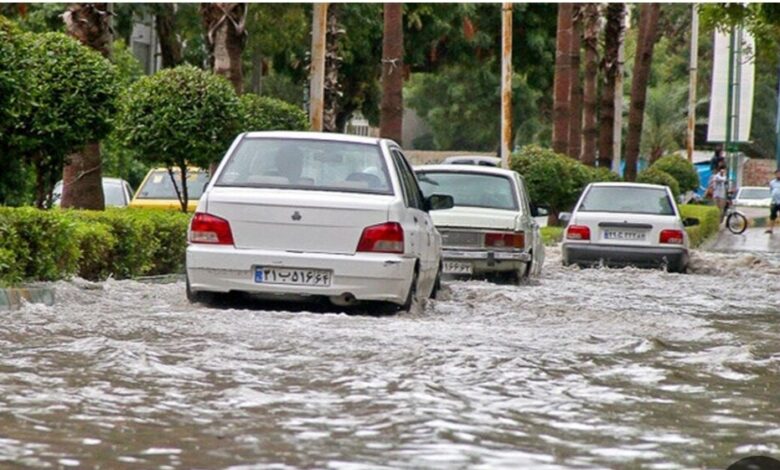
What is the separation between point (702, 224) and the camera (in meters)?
39.8

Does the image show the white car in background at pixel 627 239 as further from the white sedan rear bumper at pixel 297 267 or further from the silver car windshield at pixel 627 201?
the white sedan rear bumper at pixel 297 267

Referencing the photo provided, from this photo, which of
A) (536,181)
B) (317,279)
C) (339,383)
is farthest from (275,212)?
(536,181)

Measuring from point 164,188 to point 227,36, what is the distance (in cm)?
293

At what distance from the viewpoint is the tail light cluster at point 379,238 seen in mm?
12727

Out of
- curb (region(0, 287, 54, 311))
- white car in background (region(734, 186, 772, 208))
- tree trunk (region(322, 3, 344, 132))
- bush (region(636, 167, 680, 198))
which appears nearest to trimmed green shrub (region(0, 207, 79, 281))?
curb (region(0, 287, 54, 311))

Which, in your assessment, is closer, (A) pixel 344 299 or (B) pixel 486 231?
(A) pixel 344 299

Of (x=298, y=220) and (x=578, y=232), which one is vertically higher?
(x=298, y=220)

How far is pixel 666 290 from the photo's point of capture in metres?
20.2

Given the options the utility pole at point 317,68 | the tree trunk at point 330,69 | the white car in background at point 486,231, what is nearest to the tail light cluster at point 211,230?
the white car in background at point 486,231

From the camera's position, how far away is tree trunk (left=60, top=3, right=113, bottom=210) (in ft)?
69.3

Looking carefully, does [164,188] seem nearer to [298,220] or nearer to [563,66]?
[298,220]

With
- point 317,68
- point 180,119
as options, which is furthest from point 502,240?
point 317,68

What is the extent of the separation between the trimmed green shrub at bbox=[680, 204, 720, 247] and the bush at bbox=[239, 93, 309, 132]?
1236 centimetres

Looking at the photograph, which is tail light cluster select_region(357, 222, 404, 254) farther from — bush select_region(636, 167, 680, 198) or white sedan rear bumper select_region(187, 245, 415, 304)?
bush select_region(636, 167, 680, 198)
